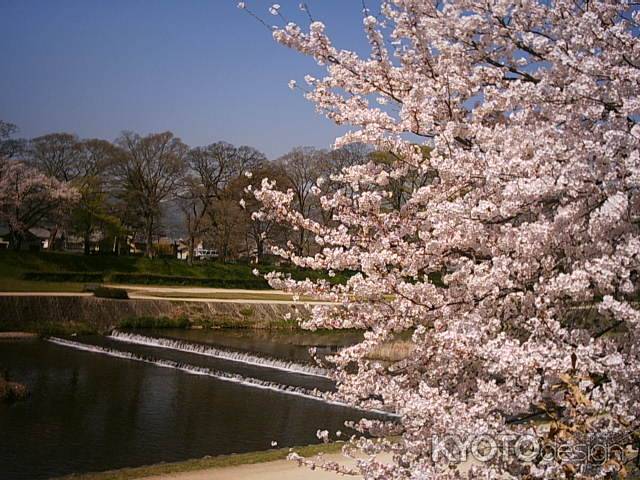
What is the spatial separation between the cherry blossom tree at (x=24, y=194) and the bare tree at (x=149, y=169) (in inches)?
317

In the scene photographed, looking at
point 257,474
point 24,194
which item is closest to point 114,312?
point 257,474

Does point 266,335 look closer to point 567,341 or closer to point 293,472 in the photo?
point 293,472

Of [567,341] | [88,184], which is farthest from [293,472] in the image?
[88,184]

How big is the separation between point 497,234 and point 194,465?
6000mm

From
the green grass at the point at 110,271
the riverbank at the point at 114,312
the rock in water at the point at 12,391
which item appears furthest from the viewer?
the green grass at the point at 110,271

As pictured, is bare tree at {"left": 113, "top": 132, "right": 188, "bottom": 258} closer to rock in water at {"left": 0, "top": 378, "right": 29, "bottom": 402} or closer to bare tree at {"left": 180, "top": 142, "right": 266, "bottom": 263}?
bare tree at {"left": 180, "top": 142, "right": 266, "bottom": 263}

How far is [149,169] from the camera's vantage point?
50.9m

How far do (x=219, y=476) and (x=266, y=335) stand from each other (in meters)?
18.0

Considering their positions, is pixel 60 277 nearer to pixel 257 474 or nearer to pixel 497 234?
pixel 257 474

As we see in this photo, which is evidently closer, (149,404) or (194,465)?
(194,465)

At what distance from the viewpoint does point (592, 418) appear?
381 centimetres

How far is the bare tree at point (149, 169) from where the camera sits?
5072 cm

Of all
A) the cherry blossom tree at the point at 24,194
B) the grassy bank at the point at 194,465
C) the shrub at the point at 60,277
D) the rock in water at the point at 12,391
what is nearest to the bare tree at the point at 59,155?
the cherry blossom tree at the point at 24,194

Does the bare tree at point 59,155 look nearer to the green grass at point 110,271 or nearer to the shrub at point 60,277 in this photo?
the green grass at point 110,271
